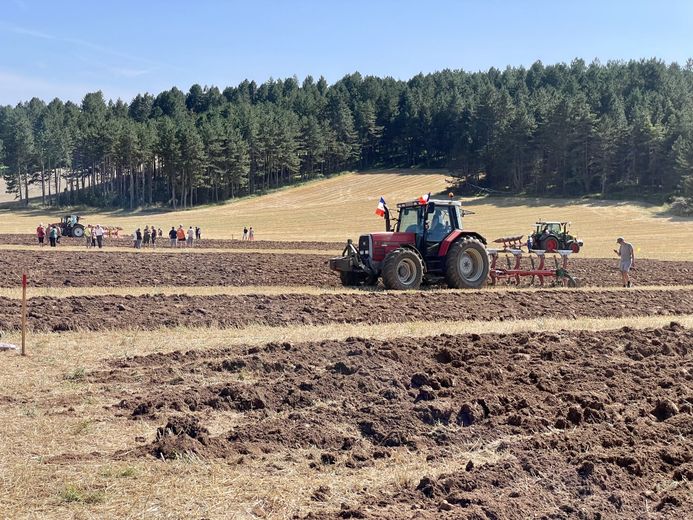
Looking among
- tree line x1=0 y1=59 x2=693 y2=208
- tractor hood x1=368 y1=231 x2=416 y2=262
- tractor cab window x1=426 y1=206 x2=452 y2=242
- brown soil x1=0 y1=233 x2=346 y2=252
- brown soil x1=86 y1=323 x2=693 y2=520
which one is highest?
tree line x1=0 y1=59 x2=693 y2=208

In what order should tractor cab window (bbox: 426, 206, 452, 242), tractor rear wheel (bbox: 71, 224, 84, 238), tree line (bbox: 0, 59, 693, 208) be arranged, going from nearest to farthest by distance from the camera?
tractor cab window (bbox: 426, 206, 452, 242)
tractor rear wheel (bbox: 71, 224, 84, 238)
tree line (bbox: 0, 59, 693, 208)

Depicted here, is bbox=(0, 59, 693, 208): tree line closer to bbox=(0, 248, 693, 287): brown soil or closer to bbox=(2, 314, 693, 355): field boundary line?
bbox=(0, 248, 693, 287): brown soil

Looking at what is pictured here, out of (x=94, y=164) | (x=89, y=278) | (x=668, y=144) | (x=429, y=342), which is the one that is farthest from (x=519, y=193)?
(x=429, y=342)

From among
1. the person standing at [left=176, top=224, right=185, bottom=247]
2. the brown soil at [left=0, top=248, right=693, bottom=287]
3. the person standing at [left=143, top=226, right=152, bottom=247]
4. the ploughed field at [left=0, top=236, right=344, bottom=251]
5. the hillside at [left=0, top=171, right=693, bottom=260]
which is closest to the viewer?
the brown soil at [left=0, top=248, right=693, bottom=287]

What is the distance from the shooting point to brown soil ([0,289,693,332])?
1466 centimetres

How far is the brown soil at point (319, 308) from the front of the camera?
1466cm

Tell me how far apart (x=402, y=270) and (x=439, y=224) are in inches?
70.7

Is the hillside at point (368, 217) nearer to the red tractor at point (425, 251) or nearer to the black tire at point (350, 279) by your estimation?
the red tractor at point (425, 251)

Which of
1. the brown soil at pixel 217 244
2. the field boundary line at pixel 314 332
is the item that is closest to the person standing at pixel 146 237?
the brown soil at pixel 217 244

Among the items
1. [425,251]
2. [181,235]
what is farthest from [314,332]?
[181,235]

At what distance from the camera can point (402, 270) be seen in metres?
20.2

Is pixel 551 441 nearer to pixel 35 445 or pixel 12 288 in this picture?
pixel 35 445

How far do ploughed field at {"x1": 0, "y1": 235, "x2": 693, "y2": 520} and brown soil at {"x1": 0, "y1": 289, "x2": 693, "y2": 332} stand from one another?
0.34 feet

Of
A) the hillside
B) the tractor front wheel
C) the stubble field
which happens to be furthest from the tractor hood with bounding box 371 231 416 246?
the hillside
